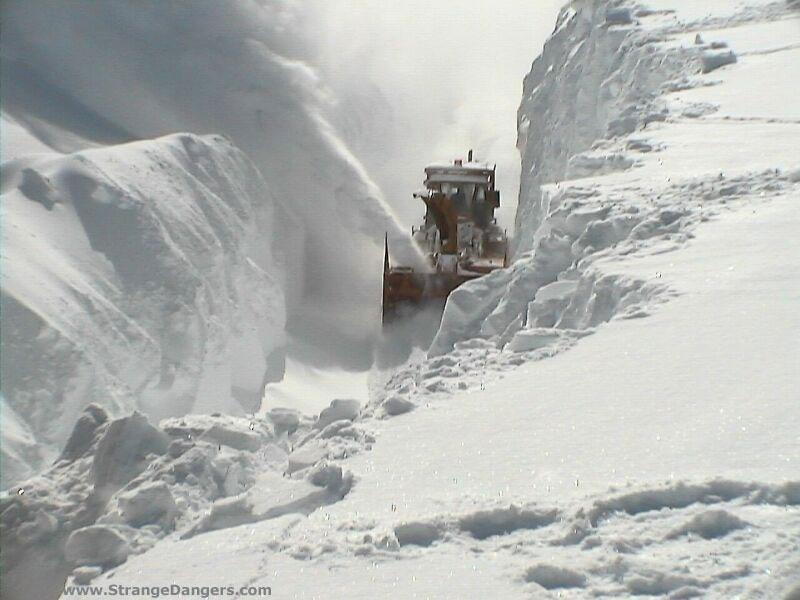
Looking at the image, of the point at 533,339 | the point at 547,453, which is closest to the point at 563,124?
the point at 533,339

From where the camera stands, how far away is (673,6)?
11.0 metres

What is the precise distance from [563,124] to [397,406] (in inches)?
315

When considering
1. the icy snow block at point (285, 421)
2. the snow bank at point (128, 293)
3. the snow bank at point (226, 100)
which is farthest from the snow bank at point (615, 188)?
the snow bank at point (226, 100)

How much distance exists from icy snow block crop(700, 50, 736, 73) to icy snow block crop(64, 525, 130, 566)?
680cm

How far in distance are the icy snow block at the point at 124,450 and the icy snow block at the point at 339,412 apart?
589 millimetres

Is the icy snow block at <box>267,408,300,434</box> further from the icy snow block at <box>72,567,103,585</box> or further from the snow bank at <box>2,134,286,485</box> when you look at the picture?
the snow bank at <box>2,134,286,485</box>

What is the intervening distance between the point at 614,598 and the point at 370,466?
3.53ft

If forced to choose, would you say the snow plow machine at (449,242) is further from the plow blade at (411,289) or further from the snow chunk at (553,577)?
the snow chunk at (553,577)

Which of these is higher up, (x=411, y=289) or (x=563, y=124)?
(x=563, y=124)

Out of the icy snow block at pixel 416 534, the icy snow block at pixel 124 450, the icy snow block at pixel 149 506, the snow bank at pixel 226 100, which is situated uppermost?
the snow bank at pixel 226 100

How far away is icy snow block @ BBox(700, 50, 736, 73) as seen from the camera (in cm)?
845

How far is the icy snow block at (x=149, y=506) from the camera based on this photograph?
317cm

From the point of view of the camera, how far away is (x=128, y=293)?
387 inches

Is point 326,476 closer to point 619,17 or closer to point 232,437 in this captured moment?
point 232,437
